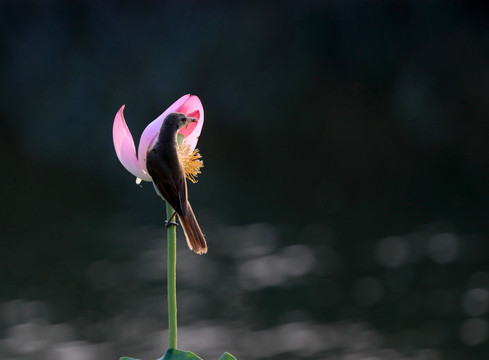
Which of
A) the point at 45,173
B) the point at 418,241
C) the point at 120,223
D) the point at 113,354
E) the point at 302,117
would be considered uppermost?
the point at 302,117

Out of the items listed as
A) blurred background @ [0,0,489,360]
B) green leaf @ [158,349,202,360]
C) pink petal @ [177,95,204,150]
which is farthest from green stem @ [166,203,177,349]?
blurred background @ [0,0,489,360]

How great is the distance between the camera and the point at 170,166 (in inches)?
38.5

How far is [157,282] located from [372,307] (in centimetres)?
188

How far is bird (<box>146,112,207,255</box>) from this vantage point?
0.97 meters

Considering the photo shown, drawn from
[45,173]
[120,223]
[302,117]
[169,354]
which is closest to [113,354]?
[120,223]

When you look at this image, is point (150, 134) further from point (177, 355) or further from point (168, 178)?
point (177, 355)

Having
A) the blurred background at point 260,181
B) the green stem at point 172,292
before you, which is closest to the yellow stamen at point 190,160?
the green stem at point 172,292

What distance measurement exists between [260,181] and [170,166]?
32.5 feet

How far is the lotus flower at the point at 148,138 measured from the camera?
1.01 m

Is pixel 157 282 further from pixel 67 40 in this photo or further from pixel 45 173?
pixel 67 40

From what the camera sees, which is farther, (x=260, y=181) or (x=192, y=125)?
(x=260, y=181)

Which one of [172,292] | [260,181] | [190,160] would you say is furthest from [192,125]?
[260,181]

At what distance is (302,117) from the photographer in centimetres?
1334

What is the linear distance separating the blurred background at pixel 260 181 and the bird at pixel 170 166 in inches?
222
